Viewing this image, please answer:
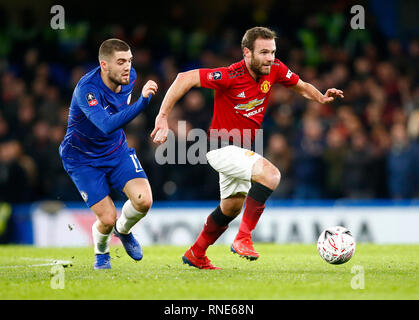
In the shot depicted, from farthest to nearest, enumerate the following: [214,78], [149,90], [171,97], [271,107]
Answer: [271,107] < [214,78] < [171,97] < [149,90]

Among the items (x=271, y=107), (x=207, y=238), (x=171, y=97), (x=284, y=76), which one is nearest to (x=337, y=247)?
(x=207, y=238)

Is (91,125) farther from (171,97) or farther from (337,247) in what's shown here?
(337,247)

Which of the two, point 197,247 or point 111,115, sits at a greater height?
point 111,115

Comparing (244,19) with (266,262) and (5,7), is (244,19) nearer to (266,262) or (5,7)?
(5,7)

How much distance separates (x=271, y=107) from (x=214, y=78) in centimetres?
829

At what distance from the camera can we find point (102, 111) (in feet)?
24.6

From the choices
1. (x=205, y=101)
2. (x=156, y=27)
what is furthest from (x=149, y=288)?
(x=156, y=27)

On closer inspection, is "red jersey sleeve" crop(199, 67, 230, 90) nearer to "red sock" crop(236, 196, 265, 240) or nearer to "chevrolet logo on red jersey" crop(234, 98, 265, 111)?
"chevrolet logo on red jersey" crop(234, 98, 265, 111)

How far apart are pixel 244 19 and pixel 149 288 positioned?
12196 mm

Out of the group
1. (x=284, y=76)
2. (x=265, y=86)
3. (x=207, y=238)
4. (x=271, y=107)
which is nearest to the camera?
(x=207, y=238)

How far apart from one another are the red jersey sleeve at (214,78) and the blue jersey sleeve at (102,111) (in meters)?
0.80

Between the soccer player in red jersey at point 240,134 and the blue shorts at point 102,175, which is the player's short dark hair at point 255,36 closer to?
the soccer player in red jersey at point 240,134

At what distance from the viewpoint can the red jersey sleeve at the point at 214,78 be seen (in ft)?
25.2

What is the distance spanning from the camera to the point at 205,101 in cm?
1606
